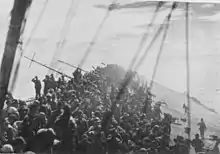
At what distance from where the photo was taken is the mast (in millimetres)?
2328

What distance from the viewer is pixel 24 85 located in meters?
2.35

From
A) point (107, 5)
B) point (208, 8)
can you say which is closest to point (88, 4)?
point (107, 5)

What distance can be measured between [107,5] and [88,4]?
0.14 m

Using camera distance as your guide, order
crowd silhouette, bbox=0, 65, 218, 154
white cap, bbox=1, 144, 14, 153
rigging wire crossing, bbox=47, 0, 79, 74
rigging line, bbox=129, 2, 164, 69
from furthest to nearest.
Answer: rigging line, bbox=129, 2, 164, 69
rigging wire crossing, bbox=47, 0, 79, 74
crowd silhouette, bbox=0, 65, 218, 154
white cap, bbox=1, 144, 14, 153

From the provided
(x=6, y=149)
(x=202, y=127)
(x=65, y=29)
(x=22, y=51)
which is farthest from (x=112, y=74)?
(x=6, y=149)

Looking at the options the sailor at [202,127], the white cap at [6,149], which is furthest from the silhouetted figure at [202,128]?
the white cap at [6,149]

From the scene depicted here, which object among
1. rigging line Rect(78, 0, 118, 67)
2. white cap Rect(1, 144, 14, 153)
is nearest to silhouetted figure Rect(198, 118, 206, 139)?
rigging line Rect(78, 0, 118, 67)

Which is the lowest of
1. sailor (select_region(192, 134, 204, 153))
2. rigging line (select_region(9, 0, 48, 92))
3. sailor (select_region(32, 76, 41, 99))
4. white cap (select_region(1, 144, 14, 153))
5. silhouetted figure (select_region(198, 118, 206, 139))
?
white cap (select_region(1, 144, 14, 153))

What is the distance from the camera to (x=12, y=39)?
93.9 inches

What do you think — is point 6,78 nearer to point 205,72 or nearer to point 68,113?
point 68,113

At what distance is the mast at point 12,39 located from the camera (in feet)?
7.64

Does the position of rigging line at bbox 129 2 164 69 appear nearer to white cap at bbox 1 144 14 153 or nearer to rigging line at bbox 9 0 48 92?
rigging line at bbox 9 0 48 92

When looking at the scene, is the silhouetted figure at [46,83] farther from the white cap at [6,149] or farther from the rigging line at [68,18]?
the white cap at [6,149]

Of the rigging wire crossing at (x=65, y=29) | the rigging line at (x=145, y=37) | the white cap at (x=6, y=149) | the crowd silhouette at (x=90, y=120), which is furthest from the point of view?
the rigging line at (x=145, y=37)
